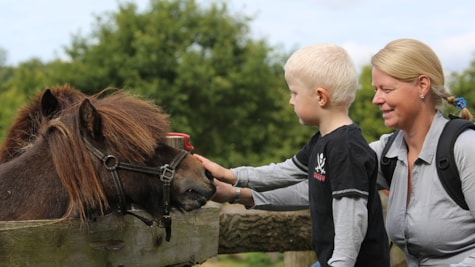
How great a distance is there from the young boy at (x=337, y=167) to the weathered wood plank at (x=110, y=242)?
68 cm

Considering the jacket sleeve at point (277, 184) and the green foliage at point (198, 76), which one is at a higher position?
the green foliage at point (198, 76)

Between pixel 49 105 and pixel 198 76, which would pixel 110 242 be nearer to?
pixel 49 105

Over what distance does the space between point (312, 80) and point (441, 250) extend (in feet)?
3.09

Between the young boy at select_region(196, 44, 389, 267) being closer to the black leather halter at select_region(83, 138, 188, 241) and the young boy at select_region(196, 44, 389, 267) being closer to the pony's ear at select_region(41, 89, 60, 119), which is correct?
the black leather halter at select_region(83, 138, 188, 241)

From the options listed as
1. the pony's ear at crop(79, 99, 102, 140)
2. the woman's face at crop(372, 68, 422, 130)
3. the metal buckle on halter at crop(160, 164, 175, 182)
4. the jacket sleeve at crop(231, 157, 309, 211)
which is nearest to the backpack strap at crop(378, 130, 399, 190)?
the woman's face at crop(372, 68, 422, 130)

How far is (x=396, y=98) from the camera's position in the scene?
→ 3.15 meters

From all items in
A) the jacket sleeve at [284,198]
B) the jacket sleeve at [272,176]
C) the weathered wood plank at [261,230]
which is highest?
the jacket sleeve at [272,176]

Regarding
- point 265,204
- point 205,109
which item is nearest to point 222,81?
point 205,109

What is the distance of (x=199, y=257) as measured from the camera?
11.7ft

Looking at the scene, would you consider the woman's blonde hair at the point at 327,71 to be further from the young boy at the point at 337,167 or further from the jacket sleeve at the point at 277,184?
the jacket sleeve at the point at 277,184

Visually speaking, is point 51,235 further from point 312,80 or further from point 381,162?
point 381,162

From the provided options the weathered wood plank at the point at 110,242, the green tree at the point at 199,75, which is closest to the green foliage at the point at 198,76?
the green tree at the point at 199,75

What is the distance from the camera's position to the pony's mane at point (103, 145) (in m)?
3.04

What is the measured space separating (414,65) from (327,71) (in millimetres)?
395
